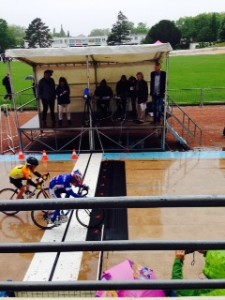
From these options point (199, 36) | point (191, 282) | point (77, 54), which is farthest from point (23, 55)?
point (199, 36)

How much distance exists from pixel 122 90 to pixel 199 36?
11812cm

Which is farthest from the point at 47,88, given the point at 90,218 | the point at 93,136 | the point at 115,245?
the point at 115,245

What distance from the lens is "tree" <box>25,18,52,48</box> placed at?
122312mm

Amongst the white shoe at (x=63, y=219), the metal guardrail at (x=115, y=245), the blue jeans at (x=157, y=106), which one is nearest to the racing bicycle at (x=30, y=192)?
the white shoe at (x=63, y=219)

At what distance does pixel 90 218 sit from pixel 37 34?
127 metres

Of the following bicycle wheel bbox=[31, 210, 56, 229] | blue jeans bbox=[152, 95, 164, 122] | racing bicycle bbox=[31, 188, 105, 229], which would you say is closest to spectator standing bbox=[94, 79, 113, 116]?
blue jeans bbox=[152, 95, 164, 122]

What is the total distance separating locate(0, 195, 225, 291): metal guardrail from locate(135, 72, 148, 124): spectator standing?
10692mm

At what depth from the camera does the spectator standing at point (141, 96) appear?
12.2 meters

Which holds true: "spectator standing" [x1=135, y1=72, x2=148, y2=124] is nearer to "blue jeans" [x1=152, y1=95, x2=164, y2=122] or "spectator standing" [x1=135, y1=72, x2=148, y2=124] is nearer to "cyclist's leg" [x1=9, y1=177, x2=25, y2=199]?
"blue jeans" [x1=152, y1=95, x2=164, y2=122]

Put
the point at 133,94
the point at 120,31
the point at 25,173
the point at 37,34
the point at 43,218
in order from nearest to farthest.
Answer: the point at 25,173
the point at 43,218
the point at 133,94
the point at 120,31
the point at 37,34

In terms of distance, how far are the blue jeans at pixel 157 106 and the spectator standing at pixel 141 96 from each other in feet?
1.81

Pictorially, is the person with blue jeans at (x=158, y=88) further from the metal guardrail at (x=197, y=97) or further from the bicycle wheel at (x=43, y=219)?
the metal guardrail at (x=197, y=97)

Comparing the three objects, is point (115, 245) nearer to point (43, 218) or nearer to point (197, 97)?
point (43, 218)

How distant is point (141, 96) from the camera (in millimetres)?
12445
